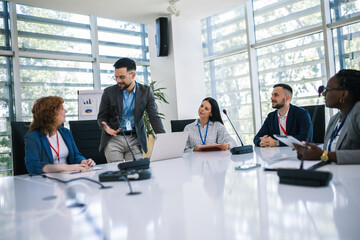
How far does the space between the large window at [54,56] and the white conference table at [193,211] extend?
4.95m

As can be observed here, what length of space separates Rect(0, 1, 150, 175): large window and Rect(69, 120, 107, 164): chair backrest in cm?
305

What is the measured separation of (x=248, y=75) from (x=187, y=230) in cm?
585

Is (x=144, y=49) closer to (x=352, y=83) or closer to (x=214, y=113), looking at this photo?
(x=214, y=113)

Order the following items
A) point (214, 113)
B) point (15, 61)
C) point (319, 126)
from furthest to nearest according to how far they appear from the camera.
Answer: point (15, 61) < point (214, 113) < point (319, 126)

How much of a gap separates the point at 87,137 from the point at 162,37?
347cm

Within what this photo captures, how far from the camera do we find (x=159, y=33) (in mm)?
6148

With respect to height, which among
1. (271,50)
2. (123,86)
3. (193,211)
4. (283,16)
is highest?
(283,16)

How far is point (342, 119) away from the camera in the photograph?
2.03 m

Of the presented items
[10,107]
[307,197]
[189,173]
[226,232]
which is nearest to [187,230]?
[226,232]

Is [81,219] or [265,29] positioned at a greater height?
[265,29]

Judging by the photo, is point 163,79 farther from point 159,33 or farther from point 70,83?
point 70,83

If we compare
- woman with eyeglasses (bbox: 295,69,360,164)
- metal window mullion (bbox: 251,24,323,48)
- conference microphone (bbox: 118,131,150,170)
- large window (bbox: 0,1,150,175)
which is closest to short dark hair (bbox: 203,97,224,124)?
woman with eyeglasses (bbox: 295,69,360,164)

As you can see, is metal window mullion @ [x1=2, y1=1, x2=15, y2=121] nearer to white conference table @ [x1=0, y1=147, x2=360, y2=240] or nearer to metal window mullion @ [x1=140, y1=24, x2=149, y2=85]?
metal window mullion @ [x1=140, y1=24, x2=149, y2=85]

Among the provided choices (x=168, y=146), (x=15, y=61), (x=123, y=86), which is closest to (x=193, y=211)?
(x=168, y=146)
